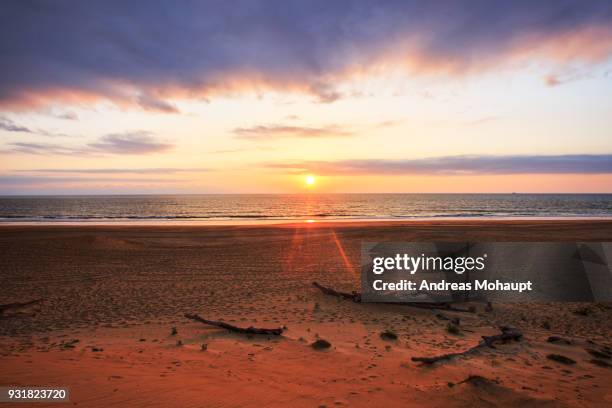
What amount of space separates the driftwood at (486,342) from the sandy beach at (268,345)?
5.2 inches

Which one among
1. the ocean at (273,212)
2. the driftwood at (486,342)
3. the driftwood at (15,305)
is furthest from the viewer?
the ocean at (273,212)

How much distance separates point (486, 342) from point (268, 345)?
14.8 feet

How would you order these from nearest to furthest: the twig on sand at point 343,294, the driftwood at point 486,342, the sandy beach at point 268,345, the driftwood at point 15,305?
the sandy beach at point 268,345, the driftwood at point 486,342, the driftwood at point 15,305, the twig on sand at point 343,294

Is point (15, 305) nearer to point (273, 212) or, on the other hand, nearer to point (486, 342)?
point (486, 342)

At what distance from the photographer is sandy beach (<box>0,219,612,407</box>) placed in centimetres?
537

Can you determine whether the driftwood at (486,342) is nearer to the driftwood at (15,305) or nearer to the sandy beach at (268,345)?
the sandy beach at (268,345)

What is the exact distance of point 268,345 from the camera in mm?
7496

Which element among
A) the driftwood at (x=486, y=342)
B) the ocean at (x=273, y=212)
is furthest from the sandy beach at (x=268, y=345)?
the ocean at (x=273, y=212)

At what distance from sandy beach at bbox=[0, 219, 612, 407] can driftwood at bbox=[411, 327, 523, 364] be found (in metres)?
0.13

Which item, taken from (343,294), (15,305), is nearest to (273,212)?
(343,294)

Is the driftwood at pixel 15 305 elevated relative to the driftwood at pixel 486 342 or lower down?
lower down

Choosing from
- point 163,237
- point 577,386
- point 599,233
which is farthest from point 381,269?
point 599,233

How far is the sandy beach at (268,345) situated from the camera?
17.6ft

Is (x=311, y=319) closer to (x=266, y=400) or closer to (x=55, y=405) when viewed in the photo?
(x=266, y=400)
